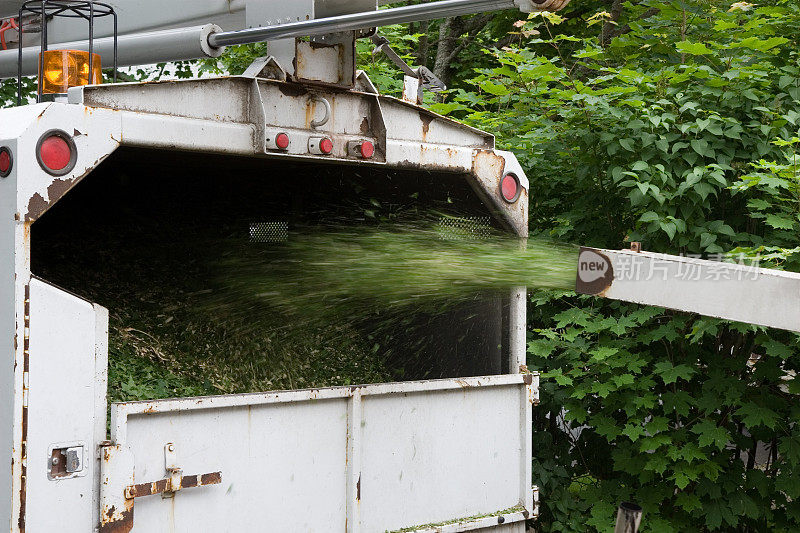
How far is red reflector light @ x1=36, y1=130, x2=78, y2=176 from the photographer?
2707 millimetres

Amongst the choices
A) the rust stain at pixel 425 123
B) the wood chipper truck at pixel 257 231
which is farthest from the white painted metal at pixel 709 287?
the rust stain at pixel 425 123

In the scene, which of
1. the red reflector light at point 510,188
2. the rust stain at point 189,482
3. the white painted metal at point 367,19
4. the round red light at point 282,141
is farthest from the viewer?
the red reflector light at point 510,188

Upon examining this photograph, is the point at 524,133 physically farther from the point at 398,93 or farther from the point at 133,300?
the point at 133,300

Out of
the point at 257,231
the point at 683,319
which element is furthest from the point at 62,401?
the point at 683,319

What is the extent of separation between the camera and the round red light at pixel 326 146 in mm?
3473

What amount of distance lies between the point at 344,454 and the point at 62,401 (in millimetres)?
1140

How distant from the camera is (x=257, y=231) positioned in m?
5.08

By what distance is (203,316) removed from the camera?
15.5 feet

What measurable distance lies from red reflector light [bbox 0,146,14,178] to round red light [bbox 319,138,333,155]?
3.89 ft

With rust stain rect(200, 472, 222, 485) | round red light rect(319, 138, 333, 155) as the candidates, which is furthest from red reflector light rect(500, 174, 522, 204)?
rust stain rect(200, 472, 222, 485)

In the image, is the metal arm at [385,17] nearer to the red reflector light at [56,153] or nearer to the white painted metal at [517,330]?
the red reflector light at [56,153]

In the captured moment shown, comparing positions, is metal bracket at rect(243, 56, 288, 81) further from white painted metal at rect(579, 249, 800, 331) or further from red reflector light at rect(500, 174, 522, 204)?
white painted metal at rect(579, 249, 800, 331)

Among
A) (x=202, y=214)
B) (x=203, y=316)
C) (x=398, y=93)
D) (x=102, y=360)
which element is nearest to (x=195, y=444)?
(x=102, y=360)

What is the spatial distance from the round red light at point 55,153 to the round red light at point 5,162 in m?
0.10
